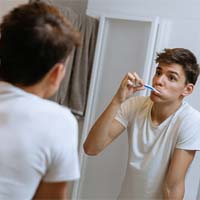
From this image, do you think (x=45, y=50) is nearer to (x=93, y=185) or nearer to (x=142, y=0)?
(x=142, y=0)

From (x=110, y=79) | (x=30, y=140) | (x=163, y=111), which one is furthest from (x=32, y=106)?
(x=110, y=79)

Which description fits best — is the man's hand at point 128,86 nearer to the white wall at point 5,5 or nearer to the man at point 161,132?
the man at point 161,132

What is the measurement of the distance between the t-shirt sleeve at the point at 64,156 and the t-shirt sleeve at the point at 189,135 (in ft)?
2.05

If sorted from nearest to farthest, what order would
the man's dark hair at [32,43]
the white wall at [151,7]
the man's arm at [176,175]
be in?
the man's dark hair at [32,43]
the man's arm at [176,175]
the white wall at [151,7]

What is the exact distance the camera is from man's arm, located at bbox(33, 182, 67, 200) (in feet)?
2.22

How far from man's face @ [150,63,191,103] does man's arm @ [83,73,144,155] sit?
7cm

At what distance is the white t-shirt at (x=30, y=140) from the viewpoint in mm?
611

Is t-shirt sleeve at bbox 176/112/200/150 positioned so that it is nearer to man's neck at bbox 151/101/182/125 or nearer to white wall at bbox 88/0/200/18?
man's neck at bbox 151/101/182/125

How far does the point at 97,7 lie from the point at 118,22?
0.15 metres

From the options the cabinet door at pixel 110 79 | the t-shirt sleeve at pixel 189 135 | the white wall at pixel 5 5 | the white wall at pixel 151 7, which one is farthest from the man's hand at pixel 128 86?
the white wall at pixel 5 5

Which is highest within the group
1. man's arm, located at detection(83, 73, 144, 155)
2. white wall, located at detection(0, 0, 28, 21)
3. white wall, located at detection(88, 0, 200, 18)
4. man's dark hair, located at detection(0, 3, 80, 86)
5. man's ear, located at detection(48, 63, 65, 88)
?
white wall, located at detection(88, 0, 200, 18)

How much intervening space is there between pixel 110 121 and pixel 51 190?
57 centimetres

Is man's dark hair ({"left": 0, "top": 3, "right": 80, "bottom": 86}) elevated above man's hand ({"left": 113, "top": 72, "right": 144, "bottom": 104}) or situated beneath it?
elevated above

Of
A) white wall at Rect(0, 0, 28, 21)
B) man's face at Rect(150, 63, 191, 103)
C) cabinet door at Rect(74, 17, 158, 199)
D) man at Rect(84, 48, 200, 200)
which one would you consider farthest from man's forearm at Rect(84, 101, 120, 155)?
white wall at Rect(0, 0, 28, 21)
